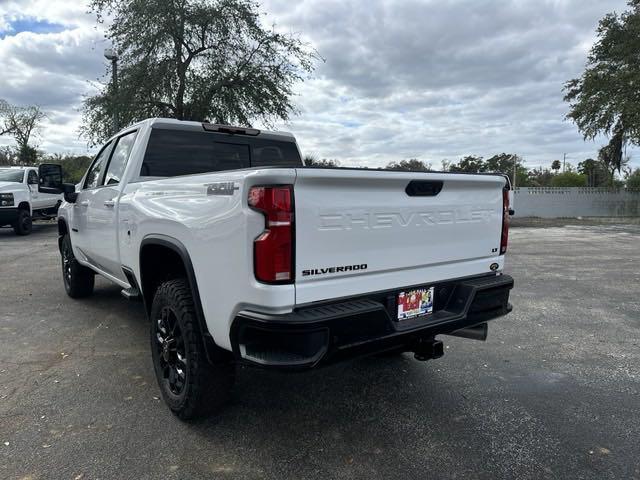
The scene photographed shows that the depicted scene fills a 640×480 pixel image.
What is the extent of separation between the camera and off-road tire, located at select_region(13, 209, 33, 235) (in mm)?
14088

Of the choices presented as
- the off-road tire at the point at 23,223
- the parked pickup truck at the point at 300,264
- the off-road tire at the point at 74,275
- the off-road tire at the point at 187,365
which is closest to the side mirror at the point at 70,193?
the off-road tire at the point at 74,275

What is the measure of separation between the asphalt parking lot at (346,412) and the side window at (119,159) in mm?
1578

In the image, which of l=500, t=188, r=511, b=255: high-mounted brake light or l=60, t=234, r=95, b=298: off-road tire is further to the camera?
l=60, t=234, r=95, b=298: off-road tire

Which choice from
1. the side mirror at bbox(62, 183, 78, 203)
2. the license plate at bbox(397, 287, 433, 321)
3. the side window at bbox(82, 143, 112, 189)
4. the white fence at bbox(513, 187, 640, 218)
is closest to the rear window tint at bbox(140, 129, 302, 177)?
the side window at bbox(82, 143, 112, 189)

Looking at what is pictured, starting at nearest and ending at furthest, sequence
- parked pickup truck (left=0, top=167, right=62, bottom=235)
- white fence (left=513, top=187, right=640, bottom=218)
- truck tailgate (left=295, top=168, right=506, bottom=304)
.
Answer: truck tailgate (left=295, top=168, right=506, bottom=304) < parked pickup truck (left=0, top=167, right=62, bottom=235) < white fence (left=513, top=187, right=640, bottom=218)

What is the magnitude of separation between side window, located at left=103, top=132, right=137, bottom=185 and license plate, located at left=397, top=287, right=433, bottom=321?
9.32ft

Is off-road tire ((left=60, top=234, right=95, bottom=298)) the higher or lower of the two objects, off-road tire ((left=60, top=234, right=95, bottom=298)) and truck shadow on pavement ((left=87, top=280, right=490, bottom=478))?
the higher

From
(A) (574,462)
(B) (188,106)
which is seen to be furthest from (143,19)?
(A) (574,462)

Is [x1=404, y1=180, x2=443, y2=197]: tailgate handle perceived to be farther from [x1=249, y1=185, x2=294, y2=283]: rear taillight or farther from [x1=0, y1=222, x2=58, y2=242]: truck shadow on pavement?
[x1=0, y1=222, x2=58, y2=242]: truck shadow on pavement

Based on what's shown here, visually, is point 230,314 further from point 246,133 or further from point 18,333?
point 18,333

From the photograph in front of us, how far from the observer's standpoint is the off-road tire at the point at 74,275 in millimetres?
6059

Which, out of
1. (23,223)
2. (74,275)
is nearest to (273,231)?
(74,275)

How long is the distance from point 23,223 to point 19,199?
0.78 metres

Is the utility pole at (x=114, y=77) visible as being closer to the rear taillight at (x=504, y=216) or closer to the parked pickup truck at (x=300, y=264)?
the parked pickup truck at (x=300, y=264)
